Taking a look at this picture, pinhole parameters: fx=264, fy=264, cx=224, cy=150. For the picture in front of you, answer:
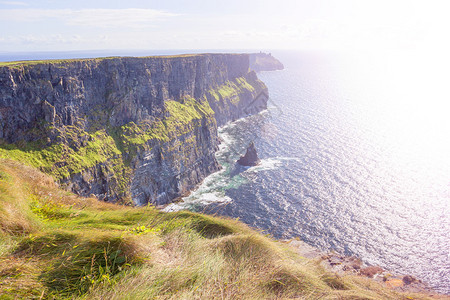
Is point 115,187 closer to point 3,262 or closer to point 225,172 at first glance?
point 225,172

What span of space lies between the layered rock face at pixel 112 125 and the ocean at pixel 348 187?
10.6 metres

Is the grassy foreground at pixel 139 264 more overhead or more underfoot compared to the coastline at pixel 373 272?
more overhead

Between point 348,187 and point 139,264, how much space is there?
72316 mm

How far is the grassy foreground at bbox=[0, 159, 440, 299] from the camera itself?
17.1 ft

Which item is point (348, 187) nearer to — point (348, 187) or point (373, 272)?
point (348, 187)

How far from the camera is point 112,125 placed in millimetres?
56000

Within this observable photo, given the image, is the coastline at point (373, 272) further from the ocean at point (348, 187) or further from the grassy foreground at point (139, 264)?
the grassy foreground at point (139, 264)

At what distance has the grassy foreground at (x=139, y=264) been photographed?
17.1 feet

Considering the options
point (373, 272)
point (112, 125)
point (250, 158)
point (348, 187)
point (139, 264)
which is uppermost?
point (139, 264)

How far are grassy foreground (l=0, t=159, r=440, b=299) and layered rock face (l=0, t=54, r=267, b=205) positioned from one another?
98.3ft

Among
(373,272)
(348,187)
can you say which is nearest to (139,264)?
(373,272)

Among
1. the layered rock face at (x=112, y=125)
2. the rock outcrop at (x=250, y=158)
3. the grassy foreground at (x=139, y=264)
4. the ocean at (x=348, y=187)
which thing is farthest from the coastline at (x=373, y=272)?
the grassy foreground at (x=139, y=264)

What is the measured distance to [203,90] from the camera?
98.2 meters

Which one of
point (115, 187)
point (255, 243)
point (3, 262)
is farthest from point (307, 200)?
point (3, 262)
